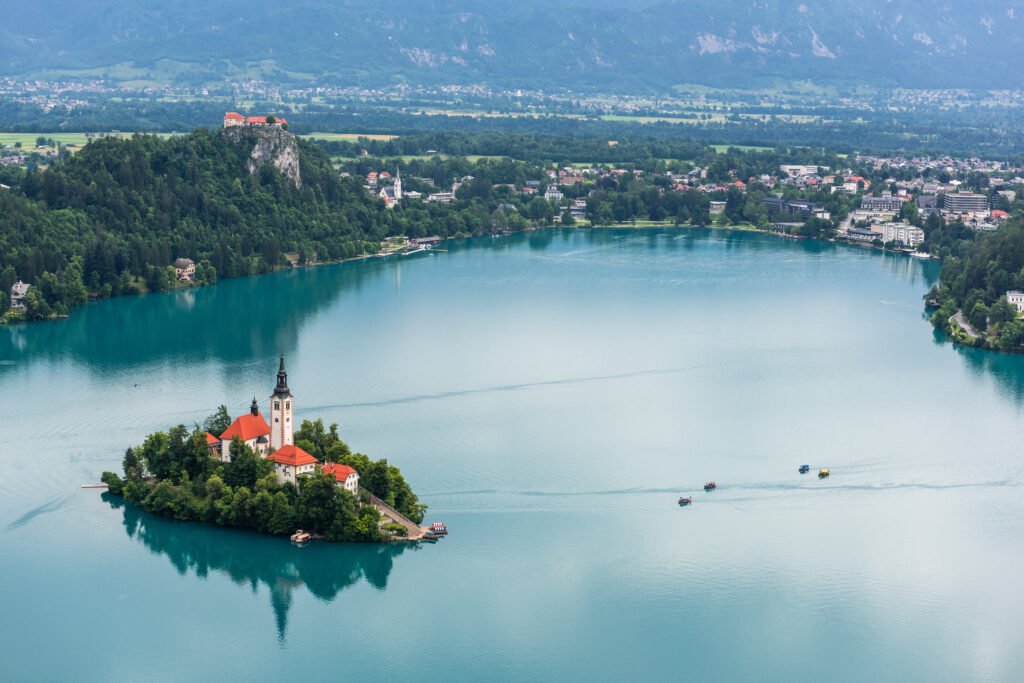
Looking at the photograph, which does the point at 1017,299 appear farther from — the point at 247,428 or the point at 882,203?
the point at 882,203

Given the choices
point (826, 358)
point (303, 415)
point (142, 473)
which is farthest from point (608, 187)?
point (142, 473)

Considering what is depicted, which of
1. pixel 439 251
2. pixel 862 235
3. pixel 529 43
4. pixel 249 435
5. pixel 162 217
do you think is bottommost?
pixel 439 251

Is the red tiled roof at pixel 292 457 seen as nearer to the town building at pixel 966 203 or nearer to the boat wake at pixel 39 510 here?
the boat wake at pixel 39 510

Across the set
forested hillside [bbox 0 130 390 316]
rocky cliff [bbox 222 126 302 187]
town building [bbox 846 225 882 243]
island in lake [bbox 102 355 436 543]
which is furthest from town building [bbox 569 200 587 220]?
island in lake [bbox 102 355 436 543]

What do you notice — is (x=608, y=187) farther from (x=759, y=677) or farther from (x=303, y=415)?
(x=759, y=677)

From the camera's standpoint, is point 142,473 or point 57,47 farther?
point 57,47

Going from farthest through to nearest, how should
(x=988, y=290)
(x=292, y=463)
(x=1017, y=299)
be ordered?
(x=988, y=290), (x=1017, y=299), (x=292, y=463)

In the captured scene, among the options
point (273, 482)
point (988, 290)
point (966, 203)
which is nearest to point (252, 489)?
point (273, 482)
